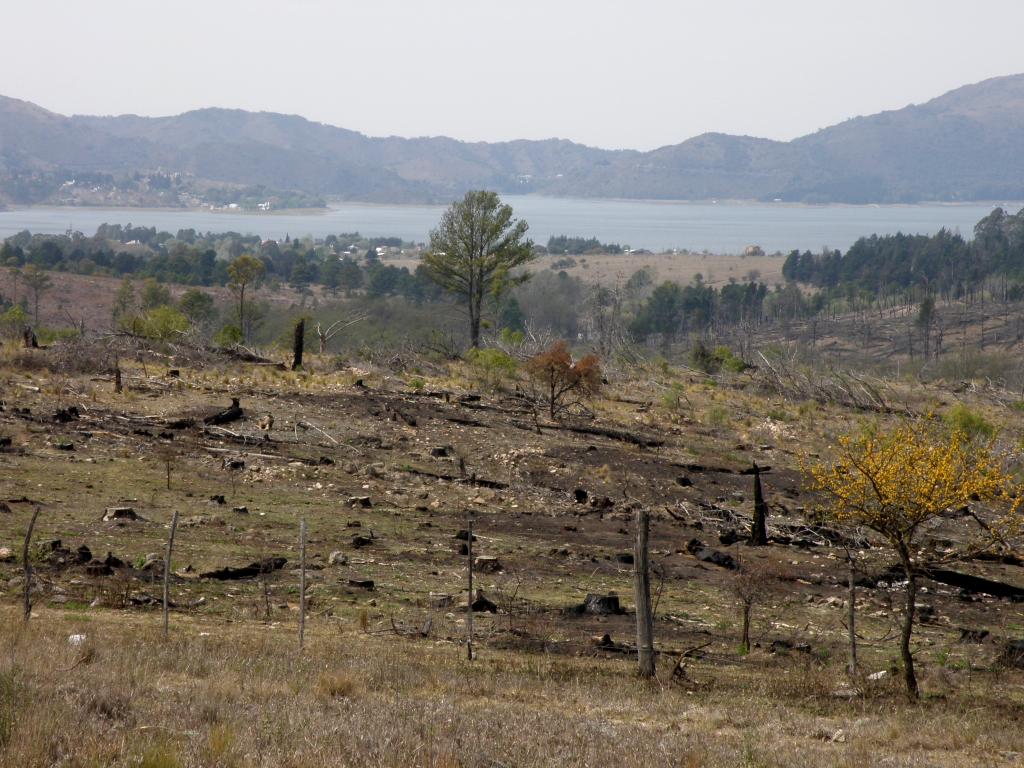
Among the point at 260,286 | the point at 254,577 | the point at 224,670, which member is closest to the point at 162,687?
the point at 224,670

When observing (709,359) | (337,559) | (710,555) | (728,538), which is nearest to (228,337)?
(709,359)

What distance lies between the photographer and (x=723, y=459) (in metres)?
Result: 29.4

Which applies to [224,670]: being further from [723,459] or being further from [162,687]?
[723,459]

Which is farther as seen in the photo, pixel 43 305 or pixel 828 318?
pixel 828 318

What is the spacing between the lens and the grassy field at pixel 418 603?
307 inches

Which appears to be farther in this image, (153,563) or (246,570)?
(246,570)

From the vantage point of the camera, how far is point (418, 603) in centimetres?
1470

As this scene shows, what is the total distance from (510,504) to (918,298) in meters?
104

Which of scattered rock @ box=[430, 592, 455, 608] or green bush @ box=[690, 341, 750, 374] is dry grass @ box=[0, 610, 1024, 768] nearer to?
scattered rock @ box=[430, 592, 455, 608]

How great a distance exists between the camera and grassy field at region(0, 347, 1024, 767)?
7805mm

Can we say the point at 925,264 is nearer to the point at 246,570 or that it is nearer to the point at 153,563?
the point at 246,570

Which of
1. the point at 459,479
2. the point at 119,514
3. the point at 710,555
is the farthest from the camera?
the point at 459,479

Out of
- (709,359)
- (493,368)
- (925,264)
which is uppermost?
(925,264)

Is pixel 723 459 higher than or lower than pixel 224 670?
lower
